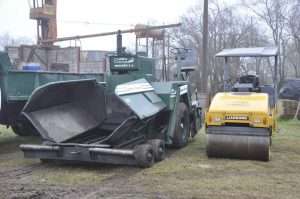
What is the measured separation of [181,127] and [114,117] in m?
1.52

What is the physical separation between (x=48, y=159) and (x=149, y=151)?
171cm

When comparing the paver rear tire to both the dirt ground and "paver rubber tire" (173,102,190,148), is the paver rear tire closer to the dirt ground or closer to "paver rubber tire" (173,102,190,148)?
the dirt ground

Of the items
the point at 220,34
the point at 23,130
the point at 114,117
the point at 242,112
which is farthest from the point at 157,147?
the point at 220,34

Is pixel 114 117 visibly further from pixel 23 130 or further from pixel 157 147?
pixel 23 130

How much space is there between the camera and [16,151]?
9.19m

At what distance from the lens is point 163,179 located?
6.34m

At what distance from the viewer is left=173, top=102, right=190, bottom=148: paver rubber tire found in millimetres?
8770

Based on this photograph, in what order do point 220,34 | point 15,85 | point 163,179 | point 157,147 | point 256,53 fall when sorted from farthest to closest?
point 220,34 → point 256,53 → point 15,85 → point 157,147 → point 163,179

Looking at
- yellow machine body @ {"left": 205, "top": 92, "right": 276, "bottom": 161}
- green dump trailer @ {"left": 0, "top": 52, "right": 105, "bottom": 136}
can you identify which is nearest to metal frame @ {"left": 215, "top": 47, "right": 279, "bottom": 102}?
yellow machine body @ {"left": 205, "top": 92, "right": 276, "bottom": 161}

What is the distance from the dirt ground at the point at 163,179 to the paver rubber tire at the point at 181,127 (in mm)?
493

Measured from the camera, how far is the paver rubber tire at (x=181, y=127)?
877 cm

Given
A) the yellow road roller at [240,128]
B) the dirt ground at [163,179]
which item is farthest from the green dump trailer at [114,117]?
the yellow road roller at [240,128]

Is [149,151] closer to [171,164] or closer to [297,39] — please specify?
[171,164]

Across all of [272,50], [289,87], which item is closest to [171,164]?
[272,50]
